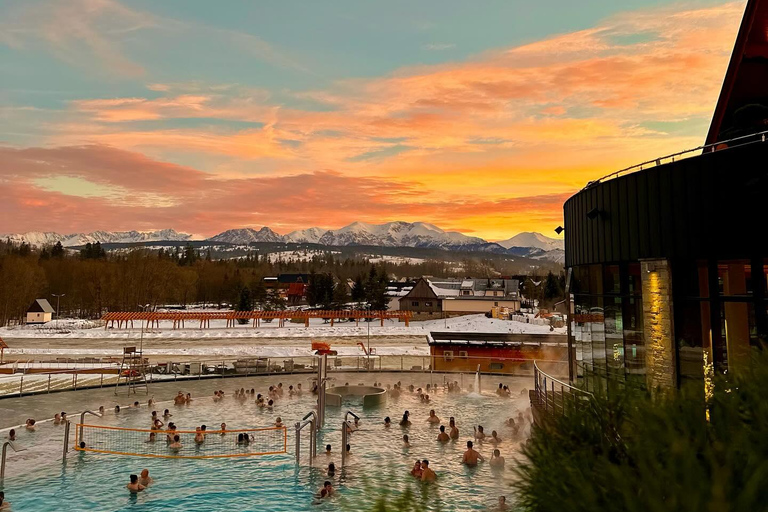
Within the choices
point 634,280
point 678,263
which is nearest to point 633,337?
point 634,280

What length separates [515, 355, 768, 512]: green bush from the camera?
3.72 meters

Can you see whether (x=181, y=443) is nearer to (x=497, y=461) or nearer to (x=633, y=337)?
(x=497, y=461)

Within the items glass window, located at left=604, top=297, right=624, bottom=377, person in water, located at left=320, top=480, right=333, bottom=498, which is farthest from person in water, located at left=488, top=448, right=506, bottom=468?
person in water, located at left=320, top=480, right=333, bottom=498

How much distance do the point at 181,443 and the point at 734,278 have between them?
63.8 feet

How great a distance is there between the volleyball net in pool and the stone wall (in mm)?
12538

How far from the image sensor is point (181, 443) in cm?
2061

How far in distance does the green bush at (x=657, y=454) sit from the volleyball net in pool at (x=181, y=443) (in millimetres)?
15389

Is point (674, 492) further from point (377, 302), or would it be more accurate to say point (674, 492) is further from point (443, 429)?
point (377, 302)

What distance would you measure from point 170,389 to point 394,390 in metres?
13.5

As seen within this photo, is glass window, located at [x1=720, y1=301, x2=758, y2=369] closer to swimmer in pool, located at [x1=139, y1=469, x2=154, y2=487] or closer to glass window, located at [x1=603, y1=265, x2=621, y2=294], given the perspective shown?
glass window, located at [x1=603, y1=265, x2=621, y2=294]

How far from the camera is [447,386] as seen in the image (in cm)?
3219

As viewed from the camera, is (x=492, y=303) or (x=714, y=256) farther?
(x=492, y=303)

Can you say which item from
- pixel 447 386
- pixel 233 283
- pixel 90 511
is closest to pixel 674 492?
pixel 90 511

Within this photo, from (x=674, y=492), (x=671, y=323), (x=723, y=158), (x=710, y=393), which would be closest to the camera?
(x=674, y=492)
